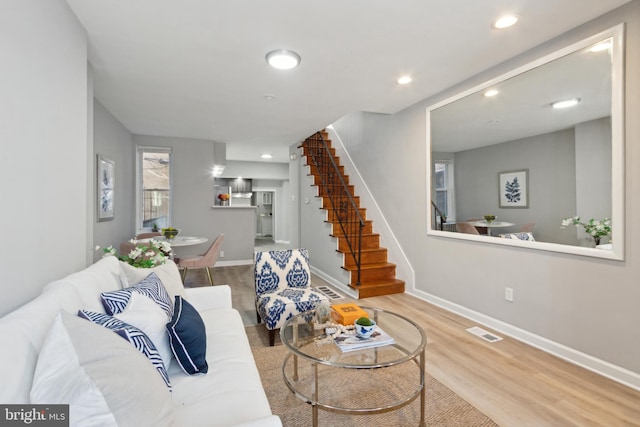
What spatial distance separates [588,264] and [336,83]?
2740mm

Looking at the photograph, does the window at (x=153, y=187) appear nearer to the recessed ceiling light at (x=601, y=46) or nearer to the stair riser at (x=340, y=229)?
the stair riser at (x=340, y=229)

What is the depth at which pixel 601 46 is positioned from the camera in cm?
216

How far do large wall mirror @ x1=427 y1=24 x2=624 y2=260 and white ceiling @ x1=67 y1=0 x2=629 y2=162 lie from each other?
286 millimetres

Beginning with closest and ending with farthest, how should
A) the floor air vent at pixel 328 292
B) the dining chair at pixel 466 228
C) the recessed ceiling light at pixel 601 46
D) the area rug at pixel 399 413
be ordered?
1. the area rug at pixel 399 413
2. the recessed ceiling light at pixel 601 46
3. the dining chair at pixel 466 228
4. the floor air vent at pixel 328 292

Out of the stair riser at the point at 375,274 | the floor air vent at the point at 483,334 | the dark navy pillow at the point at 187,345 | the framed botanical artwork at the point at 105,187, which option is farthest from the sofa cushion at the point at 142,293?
the stair riser at the point at 375,274

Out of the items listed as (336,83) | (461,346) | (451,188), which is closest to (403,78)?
(336,83)

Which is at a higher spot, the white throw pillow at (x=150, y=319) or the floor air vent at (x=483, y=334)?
the white throw pillow at (x=150, y=319)

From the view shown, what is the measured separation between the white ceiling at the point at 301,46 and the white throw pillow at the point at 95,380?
203cm

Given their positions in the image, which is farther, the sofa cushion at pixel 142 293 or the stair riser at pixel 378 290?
the stair riser at pixel 378 290

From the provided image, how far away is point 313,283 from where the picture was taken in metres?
4.79

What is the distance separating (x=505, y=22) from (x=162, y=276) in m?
3.00

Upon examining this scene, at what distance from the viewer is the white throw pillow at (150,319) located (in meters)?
1.29

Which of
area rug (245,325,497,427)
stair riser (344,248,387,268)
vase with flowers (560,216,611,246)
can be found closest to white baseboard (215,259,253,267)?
stair riser (344,248,387,268)

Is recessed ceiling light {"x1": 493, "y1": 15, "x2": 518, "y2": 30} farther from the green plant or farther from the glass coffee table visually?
the green plant
